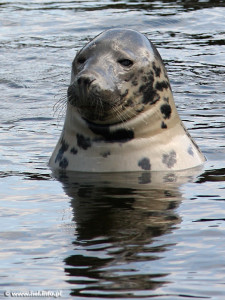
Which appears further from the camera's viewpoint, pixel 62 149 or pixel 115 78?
pixel 62 149

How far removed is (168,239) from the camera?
20.4ft

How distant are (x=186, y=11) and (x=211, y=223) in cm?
1094

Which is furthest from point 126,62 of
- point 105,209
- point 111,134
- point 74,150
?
point 105,209

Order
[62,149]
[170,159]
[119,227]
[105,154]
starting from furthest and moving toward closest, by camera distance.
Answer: [62,149]
[170,159]
[105,154]
[119,227]

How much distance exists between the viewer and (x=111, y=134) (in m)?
8.19

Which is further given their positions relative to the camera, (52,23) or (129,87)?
(52,23)

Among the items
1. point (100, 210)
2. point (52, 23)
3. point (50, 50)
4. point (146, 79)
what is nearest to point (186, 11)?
point (52, 23)

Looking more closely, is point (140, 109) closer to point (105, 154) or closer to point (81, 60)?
point (105, 154)

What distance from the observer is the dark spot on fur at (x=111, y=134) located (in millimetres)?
8141

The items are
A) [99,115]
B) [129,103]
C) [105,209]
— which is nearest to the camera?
[105,209]

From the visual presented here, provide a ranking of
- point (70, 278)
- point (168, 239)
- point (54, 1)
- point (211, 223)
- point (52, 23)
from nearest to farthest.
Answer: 1. point (70, 278)
2. point (168, 239)
3. point (211, 223)
4. point (52, 23)
5. point (54, 1)

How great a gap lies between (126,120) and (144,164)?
39cm

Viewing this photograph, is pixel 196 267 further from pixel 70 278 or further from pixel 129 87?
pixel 129 87

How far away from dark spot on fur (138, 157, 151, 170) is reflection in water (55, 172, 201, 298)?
96mm
